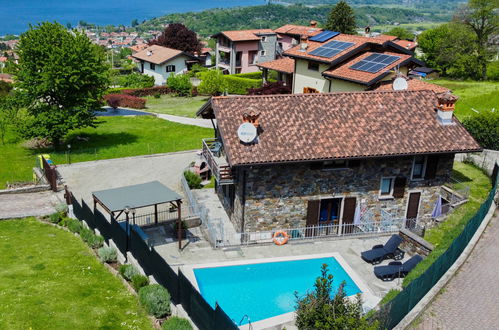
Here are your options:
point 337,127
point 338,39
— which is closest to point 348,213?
point 337,127

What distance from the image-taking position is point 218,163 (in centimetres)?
2605

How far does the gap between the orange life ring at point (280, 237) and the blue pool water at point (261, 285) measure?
1.65 m

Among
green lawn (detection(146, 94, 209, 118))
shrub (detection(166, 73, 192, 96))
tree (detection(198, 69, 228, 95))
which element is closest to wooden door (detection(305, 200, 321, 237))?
green lawn (detection(146, 94, 209, 118))

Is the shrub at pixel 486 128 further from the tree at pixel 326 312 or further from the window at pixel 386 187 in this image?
the tree at pixel 326 312

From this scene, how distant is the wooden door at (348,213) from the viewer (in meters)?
26.1

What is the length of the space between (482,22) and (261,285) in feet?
217

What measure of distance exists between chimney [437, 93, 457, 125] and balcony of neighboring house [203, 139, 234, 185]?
39.2ft

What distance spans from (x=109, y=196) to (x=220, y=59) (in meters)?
68.6

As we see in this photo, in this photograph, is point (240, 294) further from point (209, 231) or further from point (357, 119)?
point (357, 119)

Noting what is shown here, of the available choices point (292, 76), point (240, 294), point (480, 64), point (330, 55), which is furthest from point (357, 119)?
point (480, 64)

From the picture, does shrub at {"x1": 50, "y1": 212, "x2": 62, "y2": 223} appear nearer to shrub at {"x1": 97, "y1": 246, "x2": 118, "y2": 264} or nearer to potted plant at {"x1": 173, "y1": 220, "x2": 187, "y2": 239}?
shrub at {"x1": 97, "y1": 246, "x2": 118, "y2": 264}

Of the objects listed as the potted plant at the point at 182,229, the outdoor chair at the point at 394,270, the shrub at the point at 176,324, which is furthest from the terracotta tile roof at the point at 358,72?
the shrub at the point at 176,324

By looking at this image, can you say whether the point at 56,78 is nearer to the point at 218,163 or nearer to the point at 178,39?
the point at 218,163

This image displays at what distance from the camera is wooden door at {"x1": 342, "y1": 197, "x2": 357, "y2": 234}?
26125mm
